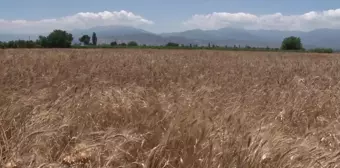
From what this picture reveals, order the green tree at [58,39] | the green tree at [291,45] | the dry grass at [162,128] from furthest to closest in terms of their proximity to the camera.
Answer: the green tree at [291,45]
the green tree at [58,39]
the dry grass at [162,128]

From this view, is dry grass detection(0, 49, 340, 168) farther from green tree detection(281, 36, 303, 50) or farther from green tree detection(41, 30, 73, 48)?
green tree detection(281, 36, 303, 50)

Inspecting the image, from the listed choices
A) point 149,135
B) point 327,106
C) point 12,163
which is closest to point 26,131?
point 12,163

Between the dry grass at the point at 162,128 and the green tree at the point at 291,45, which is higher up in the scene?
the dry grass at the point at 162,128

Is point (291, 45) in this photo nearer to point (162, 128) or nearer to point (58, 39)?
point (58, 39)

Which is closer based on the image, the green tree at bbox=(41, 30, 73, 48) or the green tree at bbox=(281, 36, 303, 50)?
the green tree at bbox=(41, 30, 73, 48)

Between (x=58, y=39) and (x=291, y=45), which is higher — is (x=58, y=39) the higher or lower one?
the higher one

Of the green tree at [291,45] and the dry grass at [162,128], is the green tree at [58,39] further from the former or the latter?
the dry grass at [162,128]

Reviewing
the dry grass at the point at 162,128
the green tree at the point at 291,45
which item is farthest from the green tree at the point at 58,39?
the dry grass at the point at 162,128

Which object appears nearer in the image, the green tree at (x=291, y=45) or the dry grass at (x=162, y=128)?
the dry grass at (x=162, y=128)

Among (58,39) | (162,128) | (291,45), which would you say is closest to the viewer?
(162,128)

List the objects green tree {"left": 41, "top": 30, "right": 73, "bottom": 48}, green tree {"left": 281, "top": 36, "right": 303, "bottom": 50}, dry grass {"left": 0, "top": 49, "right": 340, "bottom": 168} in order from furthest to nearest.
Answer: green tree {"left": 281, "top": 36, "right": 303, "bottom": 50} < green tree {"left": 41, "top": 30, "right": 73, "bottom": 48} < dry grass {"left": 0, "top": 49, "right": 340, "bottom": 168}

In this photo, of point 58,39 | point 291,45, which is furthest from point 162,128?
point 291,45

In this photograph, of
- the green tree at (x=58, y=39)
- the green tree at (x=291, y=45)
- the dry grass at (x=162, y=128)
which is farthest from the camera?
the green tree at (x=291, y=45)

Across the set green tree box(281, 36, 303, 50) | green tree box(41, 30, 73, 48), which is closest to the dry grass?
green tree box(41, 30, 73, 48)
